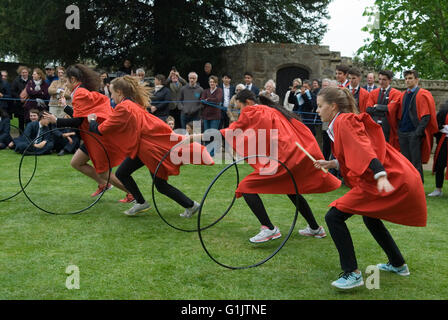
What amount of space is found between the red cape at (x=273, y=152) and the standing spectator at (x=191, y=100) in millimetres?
7370

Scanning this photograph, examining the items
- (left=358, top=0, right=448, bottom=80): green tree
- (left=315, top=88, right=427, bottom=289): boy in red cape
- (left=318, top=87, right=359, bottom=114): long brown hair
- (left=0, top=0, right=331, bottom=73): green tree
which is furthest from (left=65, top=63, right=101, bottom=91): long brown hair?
(left=358, top=0, right=448, bottom=80): green tree

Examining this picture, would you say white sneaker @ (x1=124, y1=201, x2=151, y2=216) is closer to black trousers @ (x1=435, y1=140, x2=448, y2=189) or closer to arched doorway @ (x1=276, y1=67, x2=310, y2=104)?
black trousers @ (x1=435, y1=140, x2=448, y2=189)

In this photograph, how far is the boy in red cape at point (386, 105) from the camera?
31.4 ft

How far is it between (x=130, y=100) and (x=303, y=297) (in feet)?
12.4

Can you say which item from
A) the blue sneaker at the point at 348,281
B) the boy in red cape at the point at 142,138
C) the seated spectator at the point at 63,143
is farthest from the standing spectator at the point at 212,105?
the blue sneaker at the point at 348,281

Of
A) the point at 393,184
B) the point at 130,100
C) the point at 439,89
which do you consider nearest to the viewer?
the point at 393,184

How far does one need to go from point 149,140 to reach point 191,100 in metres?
6.47

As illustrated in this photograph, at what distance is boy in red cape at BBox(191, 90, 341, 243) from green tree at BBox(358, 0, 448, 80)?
14942 mm

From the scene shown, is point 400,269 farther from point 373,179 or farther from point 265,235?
point 265,235

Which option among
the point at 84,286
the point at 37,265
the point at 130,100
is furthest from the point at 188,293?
the point at 130,100

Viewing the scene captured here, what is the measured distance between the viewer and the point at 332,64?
17.6 m

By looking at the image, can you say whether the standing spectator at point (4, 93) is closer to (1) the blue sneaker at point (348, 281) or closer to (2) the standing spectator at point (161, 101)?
(2) the standing spectator at point (161, 101)

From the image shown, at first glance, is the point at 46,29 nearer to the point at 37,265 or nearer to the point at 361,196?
the point at 37,265

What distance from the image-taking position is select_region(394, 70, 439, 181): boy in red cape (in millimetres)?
9172
